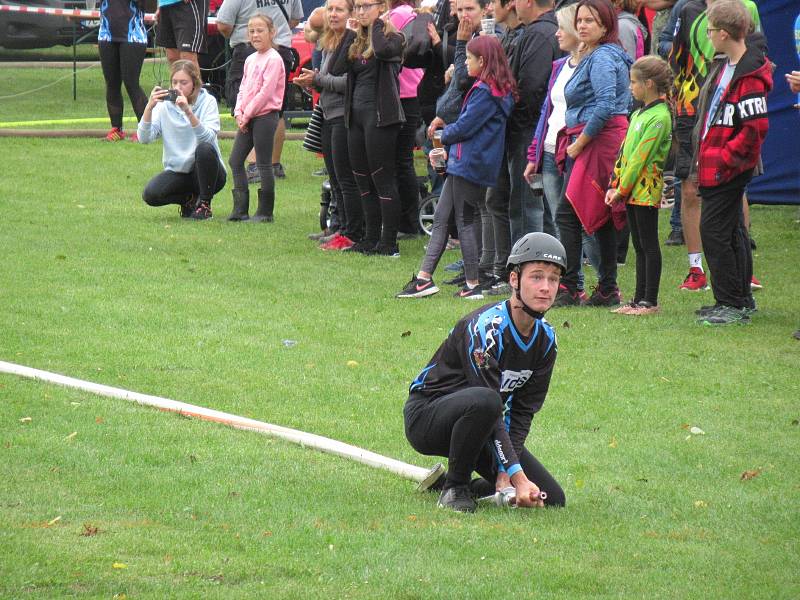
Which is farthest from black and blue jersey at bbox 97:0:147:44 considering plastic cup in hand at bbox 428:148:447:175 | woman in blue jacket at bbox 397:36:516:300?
woman in blue jacket at bbox 397:36:516:300

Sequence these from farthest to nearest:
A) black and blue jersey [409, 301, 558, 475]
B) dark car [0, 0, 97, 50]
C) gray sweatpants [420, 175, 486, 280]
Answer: dark car [0, 0, 97, 50] < gray sweatpants [420, 175, 486, 280] < black and blue jersey [409, 301, 558, 475]

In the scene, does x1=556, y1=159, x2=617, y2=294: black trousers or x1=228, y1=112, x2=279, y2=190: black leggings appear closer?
x1=556, y1=159, x2=617, y2=294: black trousers

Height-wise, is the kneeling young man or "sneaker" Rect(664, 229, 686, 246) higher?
the kneeling young man

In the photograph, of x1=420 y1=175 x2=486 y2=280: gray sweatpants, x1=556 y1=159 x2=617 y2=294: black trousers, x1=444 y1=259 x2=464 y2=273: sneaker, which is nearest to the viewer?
x1=556 y1=159 x2=617 y2=294: black trousers

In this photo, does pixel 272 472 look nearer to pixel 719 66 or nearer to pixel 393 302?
pixel 393 302

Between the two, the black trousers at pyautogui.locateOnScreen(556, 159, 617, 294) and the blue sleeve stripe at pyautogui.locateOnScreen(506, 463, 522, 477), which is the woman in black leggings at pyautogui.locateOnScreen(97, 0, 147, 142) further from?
the blue sleeve stripe at pyautogui.locateOnScreen(506, 463, 522, 477)

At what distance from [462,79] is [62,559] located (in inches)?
268

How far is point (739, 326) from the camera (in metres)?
9.64

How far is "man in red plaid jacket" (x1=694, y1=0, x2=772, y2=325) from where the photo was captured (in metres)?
9.23

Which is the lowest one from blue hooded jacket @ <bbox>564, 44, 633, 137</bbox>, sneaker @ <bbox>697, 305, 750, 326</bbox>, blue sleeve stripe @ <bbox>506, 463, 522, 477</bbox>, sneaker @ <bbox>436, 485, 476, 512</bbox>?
sneaker @ <bbox>697, 305, 750, 326</bbox>

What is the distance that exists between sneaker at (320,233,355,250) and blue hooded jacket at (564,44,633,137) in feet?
11.1

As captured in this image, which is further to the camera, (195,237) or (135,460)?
(195,237)

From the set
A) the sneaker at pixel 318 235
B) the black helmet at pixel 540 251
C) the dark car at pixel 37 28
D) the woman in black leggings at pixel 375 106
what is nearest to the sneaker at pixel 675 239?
the woman in black leggings at pixel 375 106

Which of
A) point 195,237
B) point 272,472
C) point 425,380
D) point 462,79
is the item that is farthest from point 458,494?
point 195,237
